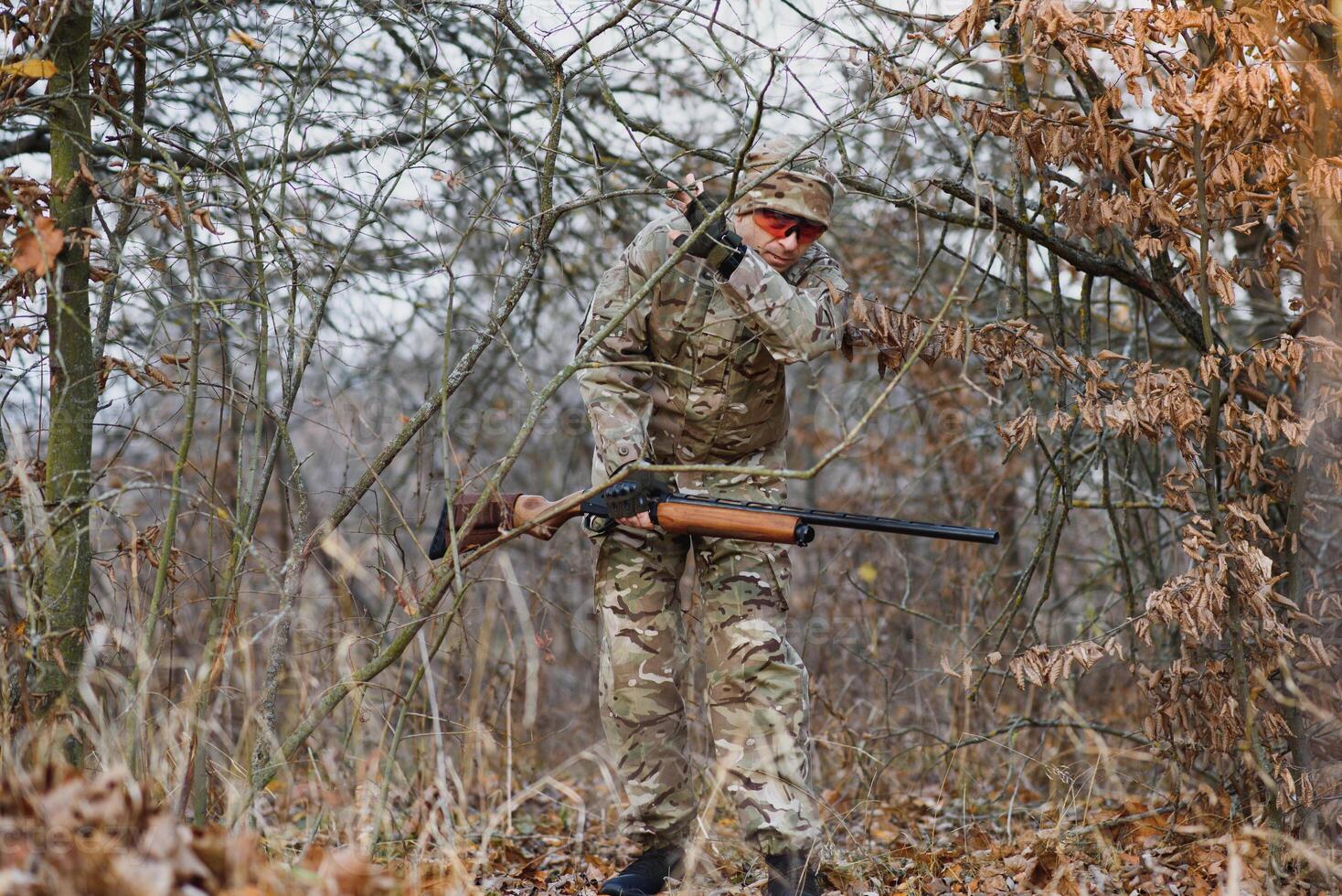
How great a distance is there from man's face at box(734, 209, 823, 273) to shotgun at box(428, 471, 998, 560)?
0.71 metres

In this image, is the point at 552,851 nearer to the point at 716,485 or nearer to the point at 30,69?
the point at 716,485

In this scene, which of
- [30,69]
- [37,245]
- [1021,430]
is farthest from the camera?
[1021,430]

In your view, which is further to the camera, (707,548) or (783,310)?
(707,548)

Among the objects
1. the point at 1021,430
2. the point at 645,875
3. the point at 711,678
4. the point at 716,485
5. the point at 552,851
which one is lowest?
the point at 552,851

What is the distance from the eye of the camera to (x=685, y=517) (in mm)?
3219

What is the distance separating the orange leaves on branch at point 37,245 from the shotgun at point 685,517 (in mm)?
1072

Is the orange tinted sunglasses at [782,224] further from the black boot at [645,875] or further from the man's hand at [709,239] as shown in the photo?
the black boot at [645,875]

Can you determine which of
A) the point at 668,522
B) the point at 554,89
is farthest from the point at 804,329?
the point at 554,89

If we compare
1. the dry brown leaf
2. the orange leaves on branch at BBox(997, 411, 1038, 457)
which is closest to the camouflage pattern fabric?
the orange leaves on branch at BBox(997, 411, 1038, 457)

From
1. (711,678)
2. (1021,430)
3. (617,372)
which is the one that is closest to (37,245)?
(617,372)

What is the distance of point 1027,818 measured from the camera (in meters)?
4.32

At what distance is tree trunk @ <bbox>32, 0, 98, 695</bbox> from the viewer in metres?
3.17

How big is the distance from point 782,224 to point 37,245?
1893mm

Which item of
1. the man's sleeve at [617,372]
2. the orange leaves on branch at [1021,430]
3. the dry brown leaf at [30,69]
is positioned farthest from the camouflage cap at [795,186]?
the dry brown leaf at [30,69]
